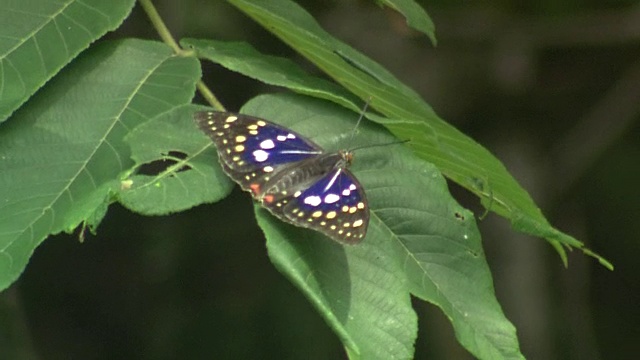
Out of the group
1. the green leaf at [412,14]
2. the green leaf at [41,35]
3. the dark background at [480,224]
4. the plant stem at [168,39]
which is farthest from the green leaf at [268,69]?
the dark background at [480,224]

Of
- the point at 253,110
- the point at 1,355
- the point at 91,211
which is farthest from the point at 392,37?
the point at 91,211

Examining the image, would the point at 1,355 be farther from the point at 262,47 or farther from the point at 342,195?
the point at 342,195

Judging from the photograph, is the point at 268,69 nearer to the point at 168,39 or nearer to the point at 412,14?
the point at 168,39

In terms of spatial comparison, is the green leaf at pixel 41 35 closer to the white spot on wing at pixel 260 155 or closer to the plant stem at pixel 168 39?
the plant stem at pixel 168 39

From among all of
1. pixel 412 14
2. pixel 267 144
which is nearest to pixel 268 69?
pixel 267 144

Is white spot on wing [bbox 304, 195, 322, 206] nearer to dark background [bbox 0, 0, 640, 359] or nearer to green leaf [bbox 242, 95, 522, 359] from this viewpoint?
green leaf [bbox 242, 95, 522, 359]

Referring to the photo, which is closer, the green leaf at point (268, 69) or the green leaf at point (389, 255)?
the green leaf at point (389, 255)

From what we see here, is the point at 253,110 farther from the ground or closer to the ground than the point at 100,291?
farther from the ground
